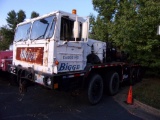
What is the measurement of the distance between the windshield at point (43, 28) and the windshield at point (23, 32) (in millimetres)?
379

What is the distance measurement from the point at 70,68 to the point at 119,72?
369 cm

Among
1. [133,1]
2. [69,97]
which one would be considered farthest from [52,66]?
[133,1]

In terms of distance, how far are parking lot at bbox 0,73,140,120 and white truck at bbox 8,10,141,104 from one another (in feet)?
1.53

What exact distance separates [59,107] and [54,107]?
0.16 m

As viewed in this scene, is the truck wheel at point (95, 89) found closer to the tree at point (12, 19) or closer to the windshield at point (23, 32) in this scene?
the windshield at point (23, 32)

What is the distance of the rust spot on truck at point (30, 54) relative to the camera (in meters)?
5.64

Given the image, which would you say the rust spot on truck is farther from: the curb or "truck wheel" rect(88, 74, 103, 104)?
the curb

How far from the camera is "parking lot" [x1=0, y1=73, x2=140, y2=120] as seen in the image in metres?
5.31

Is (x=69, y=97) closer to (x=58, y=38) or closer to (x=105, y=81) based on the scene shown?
(x=105, y=81)

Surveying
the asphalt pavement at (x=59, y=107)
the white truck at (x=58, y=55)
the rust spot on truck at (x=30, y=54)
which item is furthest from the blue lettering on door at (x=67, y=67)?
the asphalt pavement at (x=59, y=107)

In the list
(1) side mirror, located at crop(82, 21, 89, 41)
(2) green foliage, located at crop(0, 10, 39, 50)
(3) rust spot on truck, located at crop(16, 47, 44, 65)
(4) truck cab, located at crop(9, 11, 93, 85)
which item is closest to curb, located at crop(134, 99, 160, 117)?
(4) truck cab, located at crop(9, 11, 93, 85)

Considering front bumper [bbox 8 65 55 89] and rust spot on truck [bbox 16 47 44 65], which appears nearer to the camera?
front bumper [bbox 8 65 55 89]

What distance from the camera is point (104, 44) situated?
8.19 m

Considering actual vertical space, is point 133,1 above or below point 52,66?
above
